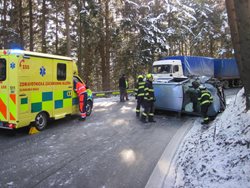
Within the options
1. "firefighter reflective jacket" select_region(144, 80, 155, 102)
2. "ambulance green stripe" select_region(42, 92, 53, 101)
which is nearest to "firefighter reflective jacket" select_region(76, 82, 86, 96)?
"ambulance green stripe" select_region(42, 92, 53, 101)

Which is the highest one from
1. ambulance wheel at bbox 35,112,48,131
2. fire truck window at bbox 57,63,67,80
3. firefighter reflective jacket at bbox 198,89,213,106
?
fire truck window at bbox 57,63,67,80

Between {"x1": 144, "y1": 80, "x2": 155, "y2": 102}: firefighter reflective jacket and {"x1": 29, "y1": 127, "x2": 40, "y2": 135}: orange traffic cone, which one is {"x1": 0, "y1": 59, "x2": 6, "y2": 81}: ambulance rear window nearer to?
{"x1": 29, "y1": 127, "x2": 40, "y2": 135}: orange traffic cone

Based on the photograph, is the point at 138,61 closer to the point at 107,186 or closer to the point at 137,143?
the point at 137,143

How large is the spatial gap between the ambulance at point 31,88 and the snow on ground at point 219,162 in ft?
16.1

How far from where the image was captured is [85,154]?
672cm

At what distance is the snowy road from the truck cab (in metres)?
9.77

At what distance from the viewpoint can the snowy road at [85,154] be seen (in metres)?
5.20

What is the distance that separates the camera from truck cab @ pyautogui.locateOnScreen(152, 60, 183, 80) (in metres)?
20.1

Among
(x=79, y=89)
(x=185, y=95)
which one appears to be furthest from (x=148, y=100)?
(x=79, y=89)

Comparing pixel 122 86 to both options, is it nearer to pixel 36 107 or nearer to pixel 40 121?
pixel 40 121

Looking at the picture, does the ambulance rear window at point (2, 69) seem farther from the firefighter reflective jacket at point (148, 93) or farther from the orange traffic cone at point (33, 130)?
the firefighter reflective jacket at point (148, 93)

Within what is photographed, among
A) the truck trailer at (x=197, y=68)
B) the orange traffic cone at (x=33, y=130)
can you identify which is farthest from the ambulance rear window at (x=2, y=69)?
the truck trailer at (x=197, y=68)

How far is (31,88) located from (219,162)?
245 inches

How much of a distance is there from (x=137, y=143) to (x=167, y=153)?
1.17 m
